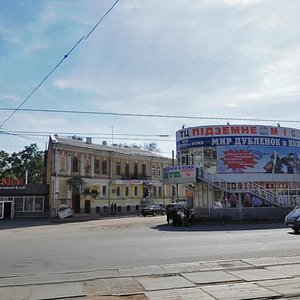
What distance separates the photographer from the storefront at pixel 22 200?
51.1 metres

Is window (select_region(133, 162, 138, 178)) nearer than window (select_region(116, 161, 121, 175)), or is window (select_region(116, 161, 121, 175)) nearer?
window (select_region(116, 161, 121, 175))

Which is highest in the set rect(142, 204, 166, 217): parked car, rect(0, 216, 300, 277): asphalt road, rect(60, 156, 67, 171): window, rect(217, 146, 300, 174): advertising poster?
rect(60, 156, 67, 171): window

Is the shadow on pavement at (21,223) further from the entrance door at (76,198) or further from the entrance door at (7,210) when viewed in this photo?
the entrance door at (76,198)

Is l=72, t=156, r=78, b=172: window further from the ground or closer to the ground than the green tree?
closer to the ground

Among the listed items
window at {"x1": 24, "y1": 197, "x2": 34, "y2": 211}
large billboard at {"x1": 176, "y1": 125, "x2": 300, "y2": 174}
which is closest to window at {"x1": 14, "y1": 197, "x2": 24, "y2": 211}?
window at {"x1": 24, "y1": 197, "x2": 34, "y2": 211}

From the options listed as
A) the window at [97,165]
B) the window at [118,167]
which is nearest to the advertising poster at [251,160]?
the window at [97,165]

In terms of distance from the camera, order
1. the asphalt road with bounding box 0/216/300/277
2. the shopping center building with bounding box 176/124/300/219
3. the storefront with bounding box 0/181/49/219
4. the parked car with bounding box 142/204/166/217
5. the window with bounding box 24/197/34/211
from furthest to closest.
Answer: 1. the parked car with bounding box 142/204/166/217
2. the window with bounding box 24/197/34/211
3. the storefront with bounding box 0/181/49/219
4. the shopping center building with bounding box 176/124/300/219
5. the asphalt road with bounding box 0/216/300/277

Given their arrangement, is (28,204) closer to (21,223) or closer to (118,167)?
(21,223)

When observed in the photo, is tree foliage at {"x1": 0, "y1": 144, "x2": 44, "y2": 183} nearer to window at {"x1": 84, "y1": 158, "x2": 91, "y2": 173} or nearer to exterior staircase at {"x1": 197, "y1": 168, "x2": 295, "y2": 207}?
window at {"x1": 84, "y1": 158, "x2": 91, "y2": 173}

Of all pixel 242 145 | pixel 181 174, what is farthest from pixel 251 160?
pixel 181 174

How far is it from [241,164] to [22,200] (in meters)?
27.2

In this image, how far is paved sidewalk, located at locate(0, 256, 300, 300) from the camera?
29.0ft

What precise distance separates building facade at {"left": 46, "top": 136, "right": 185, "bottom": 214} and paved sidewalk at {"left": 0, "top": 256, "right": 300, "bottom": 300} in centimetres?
4118

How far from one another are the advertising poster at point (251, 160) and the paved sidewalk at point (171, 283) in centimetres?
2840
